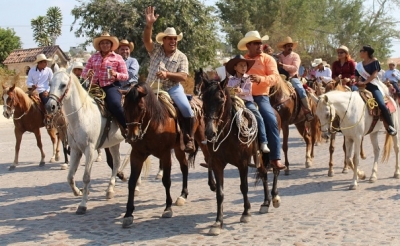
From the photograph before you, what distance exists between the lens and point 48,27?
2522 inches

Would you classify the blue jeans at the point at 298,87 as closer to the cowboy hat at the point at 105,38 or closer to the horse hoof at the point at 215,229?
the cowboy hat at the point at 105,38

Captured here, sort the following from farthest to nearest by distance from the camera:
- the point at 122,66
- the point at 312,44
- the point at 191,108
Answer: the point at 312,44
the point at 122,66
the point at 191,108

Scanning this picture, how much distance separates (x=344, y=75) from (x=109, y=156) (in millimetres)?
5895

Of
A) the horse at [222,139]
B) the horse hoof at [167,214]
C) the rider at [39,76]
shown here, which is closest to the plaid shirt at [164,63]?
the horse at [222,139]

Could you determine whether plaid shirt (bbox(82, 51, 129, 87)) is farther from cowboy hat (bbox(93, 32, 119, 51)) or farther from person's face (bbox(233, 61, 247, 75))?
person's face (bbox(233, 61, 247, 75))

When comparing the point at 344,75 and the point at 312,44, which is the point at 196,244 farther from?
the point at 312,44

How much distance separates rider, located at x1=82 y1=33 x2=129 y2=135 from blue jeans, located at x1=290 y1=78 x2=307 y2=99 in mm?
4746

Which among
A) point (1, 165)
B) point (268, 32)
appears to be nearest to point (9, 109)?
point (1, 165)

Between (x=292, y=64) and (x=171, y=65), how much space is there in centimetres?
467

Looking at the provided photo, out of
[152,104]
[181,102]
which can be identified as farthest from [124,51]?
[152,104]

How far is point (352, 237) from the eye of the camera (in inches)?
282

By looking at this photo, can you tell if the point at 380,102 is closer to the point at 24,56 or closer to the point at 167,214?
the point at 167,214

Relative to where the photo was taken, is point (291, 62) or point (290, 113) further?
point (291, 62)

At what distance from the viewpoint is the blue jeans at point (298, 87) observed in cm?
1284
